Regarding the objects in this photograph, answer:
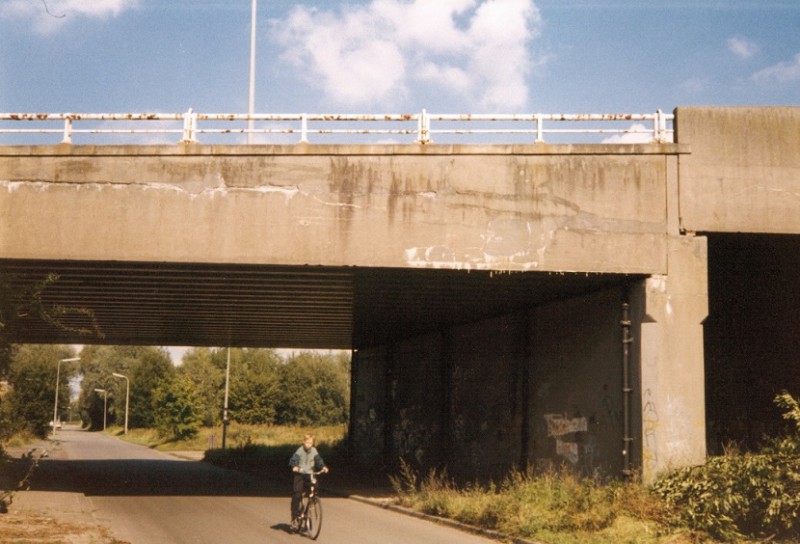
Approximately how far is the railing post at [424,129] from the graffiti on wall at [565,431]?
20.1ft

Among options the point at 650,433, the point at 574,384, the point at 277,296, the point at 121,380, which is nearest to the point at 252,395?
the point at 121,380

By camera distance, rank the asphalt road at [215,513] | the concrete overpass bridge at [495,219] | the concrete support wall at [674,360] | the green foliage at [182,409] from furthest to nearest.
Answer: the green foliage at [182,409] → the concrete overpass bridge at [495,219] → the concrete support wall at [674,360] → the asphalt road at [215,513]

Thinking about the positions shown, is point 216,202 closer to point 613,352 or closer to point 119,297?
point 119,297

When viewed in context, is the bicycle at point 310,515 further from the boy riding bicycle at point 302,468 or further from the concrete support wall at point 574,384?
the concrete support wall at point 574,384

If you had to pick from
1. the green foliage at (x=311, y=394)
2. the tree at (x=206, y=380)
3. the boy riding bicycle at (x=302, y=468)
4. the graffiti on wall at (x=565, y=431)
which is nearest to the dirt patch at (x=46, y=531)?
the boy riding bicycle at (x=302, y=468)

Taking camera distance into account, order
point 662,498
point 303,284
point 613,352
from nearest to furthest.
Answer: point 662,498 < point 613,352 < point 303,284

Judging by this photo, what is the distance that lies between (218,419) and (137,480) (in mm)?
47669

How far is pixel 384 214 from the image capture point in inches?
560

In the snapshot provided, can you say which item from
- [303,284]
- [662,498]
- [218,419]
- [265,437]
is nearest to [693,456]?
[662,498]

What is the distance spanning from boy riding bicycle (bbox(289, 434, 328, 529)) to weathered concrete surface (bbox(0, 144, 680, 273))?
10.9ft

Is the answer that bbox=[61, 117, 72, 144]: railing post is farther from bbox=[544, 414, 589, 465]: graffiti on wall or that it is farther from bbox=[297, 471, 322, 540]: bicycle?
bbox=[544, 414, 589, 465]: graffiti on wall

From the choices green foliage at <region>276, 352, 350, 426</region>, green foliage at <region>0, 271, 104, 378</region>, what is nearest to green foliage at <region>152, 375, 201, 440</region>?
green foliage at <region>276, 352, 350, 426</region>

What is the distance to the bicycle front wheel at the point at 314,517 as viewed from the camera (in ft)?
41.5

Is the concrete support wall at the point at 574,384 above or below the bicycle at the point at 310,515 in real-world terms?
above
